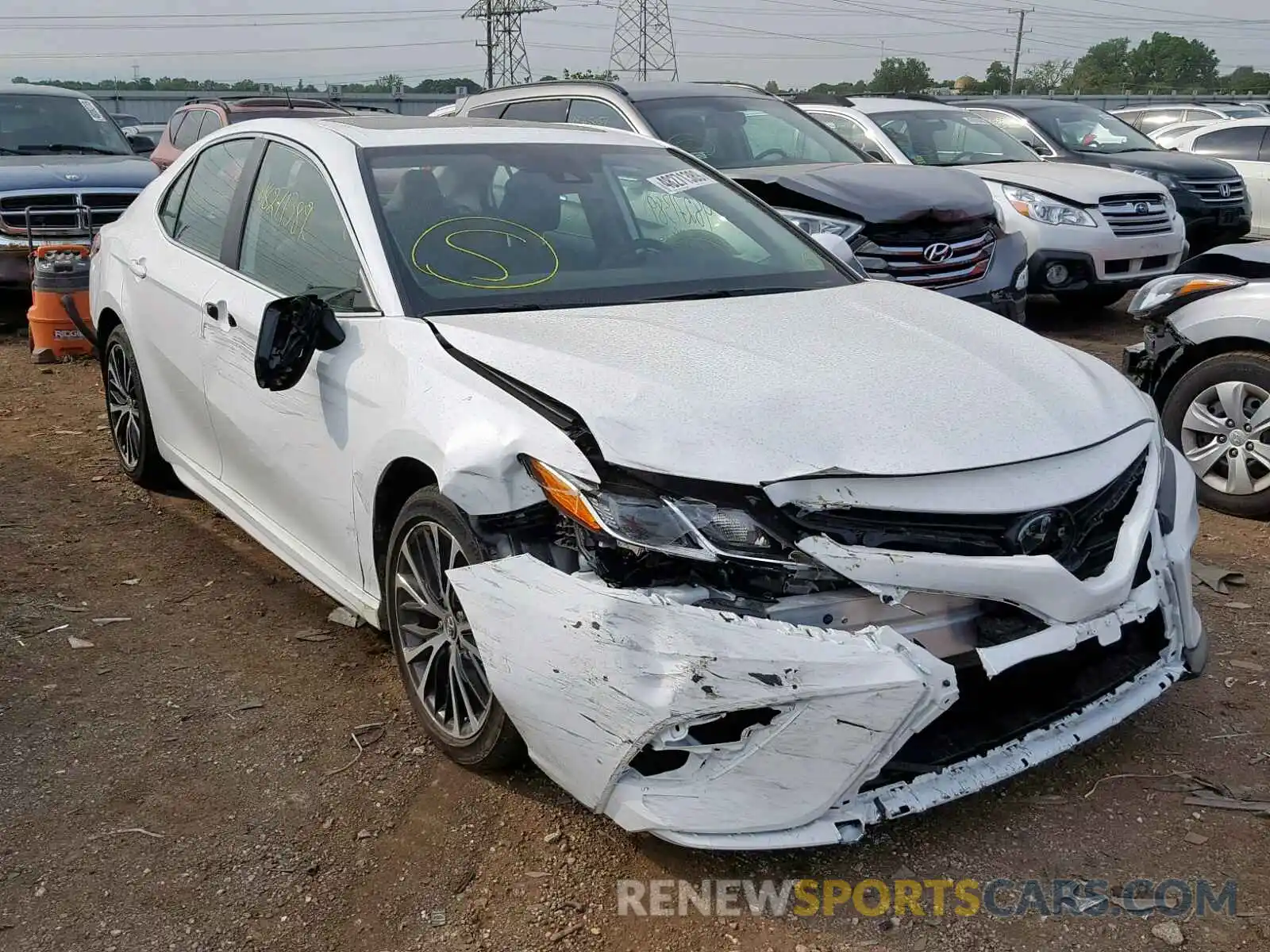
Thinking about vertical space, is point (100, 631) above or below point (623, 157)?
below

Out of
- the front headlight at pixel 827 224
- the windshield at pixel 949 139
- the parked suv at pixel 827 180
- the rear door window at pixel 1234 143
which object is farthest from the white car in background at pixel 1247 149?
the front headlight at pixel 827 224

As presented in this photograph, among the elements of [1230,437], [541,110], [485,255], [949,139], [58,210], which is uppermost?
[541,110]

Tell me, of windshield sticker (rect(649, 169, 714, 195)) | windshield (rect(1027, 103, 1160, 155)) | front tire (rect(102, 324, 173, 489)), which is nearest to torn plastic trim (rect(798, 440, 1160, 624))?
windshield sticker (rect(649, 169, 714, 195))

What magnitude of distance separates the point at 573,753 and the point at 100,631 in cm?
224

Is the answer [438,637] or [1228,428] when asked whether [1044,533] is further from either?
[1228,428]

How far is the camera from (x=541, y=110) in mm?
8781

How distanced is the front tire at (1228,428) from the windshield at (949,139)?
4994mm

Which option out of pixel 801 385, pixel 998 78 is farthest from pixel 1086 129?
pixel 998 78

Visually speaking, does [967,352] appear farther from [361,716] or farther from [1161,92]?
[1161,92]

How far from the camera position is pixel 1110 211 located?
30.0ft

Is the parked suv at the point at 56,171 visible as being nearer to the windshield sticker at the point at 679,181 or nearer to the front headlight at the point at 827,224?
the front headlight at the point at 827,224

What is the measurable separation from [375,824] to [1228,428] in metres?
3.92

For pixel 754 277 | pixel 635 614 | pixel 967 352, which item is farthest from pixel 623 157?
pixel 635 614

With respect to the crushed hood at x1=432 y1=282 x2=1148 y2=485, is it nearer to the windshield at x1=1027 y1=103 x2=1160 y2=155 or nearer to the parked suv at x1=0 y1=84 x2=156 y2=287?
the parked suv at x1=0 y1=84 x2=156 y2=287
